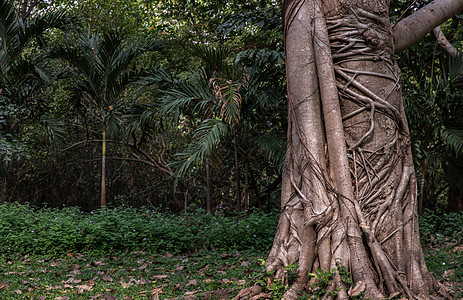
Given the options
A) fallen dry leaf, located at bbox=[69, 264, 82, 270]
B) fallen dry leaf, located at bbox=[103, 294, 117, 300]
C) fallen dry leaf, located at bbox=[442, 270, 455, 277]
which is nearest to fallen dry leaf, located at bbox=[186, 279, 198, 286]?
fallen dry leaf, located at bbox=[103, 294, 117, 300]

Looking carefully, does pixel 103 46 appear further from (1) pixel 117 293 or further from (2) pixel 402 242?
(2) pixel 402 242

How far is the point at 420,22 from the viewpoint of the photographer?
151 inches

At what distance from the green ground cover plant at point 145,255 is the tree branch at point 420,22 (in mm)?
2119

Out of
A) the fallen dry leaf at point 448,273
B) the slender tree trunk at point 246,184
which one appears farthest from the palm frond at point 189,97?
the fallen dry leaf at point 448,273

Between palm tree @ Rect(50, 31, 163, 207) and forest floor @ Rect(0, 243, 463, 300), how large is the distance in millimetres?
2682

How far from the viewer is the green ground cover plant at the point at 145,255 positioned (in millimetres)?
3629

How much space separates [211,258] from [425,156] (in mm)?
4151

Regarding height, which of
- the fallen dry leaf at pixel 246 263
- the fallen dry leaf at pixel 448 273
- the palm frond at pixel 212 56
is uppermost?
the palm frond at pixel 212 56

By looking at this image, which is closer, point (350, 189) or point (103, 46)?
point (350, 189)

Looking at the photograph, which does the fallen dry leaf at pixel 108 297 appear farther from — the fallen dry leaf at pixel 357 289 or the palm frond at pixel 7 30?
the palm frond at pixel 7 30

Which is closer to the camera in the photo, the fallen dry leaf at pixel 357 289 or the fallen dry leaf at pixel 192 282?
the fallen dry leaf at pixel 357 289

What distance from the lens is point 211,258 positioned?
17.7 feet

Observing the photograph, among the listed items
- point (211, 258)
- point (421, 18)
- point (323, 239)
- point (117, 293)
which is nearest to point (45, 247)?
point (211, 258)

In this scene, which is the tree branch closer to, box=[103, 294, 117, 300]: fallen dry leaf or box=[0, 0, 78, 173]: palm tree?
box=[103, 294, 117, 300]: fallen dry leaf
